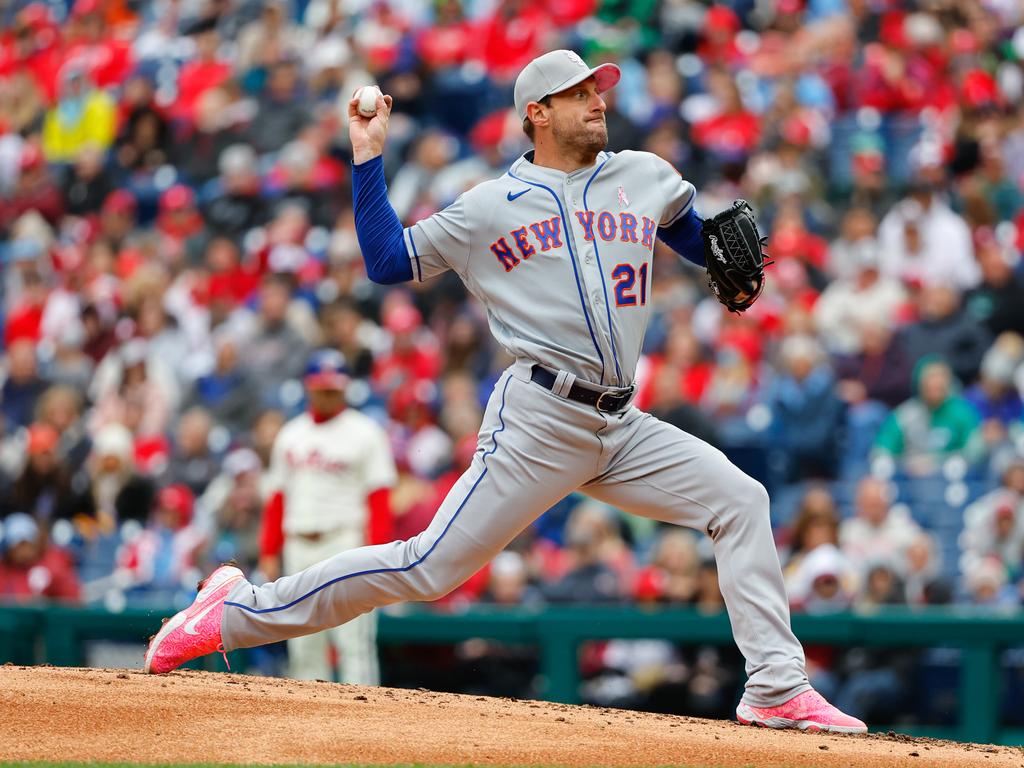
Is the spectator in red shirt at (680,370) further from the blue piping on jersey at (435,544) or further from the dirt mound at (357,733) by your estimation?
the blue piping on jersey at (435,544)

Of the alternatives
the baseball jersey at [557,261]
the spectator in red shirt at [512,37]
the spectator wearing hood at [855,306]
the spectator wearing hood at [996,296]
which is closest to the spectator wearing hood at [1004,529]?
the spectator wearing hood at [996,296]

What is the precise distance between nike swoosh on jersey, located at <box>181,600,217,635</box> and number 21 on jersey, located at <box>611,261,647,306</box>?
1.62m

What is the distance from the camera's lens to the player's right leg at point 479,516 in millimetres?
5027

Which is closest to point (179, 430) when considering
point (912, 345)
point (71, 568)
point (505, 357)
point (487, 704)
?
point (71, 568)

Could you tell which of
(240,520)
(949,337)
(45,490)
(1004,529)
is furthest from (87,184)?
(1004,529)

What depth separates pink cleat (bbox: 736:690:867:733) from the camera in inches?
206

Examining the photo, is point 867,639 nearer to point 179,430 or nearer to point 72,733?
point 72,733

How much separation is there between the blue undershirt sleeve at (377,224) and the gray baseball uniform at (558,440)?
55 millimetres

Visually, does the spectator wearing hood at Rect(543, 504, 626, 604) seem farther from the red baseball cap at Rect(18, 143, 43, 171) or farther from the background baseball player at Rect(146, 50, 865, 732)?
the red baseball cap at Rect(18, 143, 43, 171)

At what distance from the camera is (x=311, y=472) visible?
829cm

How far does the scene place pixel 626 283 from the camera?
5.07 m

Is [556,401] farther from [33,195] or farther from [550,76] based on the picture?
[33,195]

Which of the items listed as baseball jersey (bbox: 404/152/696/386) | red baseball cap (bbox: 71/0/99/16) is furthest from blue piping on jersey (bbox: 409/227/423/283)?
red baseball cap (bbox: 71/0/99/16)

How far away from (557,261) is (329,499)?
139 inches
